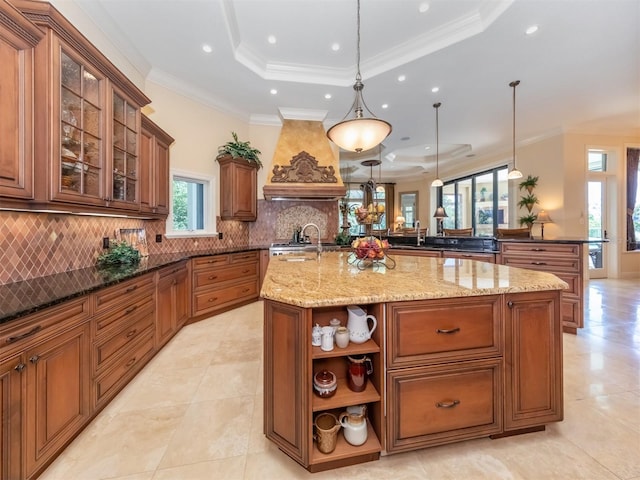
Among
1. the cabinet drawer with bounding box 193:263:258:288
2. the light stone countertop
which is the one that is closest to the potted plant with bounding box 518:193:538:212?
the light stone countertop

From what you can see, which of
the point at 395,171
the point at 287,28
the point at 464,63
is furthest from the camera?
the point at 395,171

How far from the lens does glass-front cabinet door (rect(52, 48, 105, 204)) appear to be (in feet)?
5.65

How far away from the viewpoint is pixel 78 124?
1.84 meters

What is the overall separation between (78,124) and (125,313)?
1393mm

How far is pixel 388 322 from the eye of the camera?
4.37 ft

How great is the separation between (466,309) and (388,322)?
17.4 inches

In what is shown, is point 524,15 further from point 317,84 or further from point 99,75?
point 99,75

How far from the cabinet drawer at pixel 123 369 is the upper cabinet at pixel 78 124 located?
3.75 ft

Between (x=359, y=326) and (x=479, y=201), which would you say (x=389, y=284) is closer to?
(x=359, y=326)

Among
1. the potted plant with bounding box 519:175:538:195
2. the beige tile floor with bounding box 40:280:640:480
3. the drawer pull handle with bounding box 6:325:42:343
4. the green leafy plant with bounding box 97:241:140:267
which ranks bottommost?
the beige tile floor with bounding box 40:280:640:480

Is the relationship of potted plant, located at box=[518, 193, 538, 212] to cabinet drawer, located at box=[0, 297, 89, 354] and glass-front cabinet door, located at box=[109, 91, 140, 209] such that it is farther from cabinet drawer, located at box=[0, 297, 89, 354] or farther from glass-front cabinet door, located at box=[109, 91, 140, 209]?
cabinet drawer, located at box=[0, 297, 89, 354]

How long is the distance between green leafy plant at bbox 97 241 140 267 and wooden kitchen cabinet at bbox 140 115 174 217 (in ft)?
1.36

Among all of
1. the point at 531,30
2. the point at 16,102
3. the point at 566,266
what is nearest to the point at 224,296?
the point at 16,102

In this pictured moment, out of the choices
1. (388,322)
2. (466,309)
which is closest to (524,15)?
(466,309)
